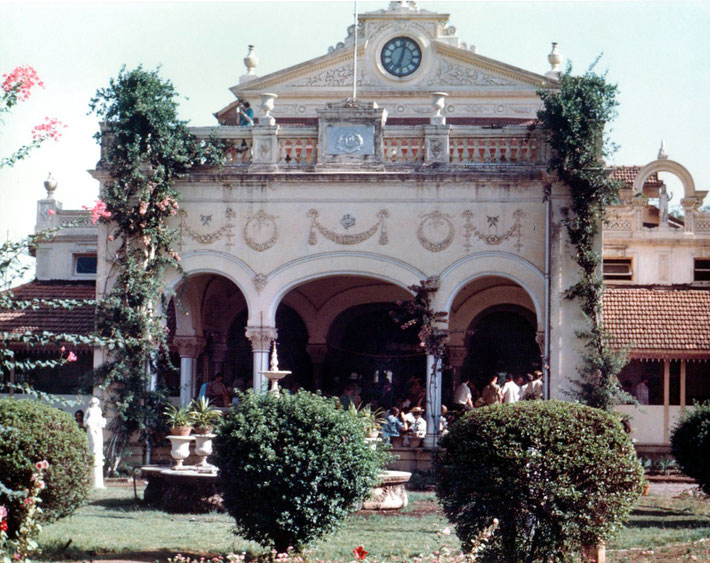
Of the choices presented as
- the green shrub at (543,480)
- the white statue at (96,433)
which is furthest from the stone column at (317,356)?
the green shrub at (543,480)

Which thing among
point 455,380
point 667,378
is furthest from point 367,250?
point 667,378

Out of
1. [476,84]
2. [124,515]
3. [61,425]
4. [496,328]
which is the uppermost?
[476,84]

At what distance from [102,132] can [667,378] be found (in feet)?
38.9

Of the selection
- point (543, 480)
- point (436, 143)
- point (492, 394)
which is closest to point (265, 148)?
point (436, 143)

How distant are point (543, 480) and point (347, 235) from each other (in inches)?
452

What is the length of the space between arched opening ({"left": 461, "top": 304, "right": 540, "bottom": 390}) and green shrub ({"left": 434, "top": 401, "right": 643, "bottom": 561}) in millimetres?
14276

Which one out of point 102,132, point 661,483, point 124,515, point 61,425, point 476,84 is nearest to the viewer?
point 61,425

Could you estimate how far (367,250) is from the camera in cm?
2075

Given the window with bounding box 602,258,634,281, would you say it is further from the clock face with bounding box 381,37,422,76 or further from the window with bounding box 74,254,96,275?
the window with bounding box 74,254,96,275

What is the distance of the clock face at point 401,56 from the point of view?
28.7 meters

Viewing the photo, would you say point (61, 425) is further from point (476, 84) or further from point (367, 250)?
point (476, 84)

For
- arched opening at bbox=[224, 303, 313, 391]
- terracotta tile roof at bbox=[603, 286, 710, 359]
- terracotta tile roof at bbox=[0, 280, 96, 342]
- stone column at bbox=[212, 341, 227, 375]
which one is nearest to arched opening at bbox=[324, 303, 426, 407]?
arched opening at bbox=[224, 303, 313, 391]

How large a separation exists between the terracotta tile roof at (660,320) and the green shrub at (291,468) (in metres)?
11.5

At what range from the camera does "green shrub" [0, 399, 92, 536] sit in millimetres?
10938
